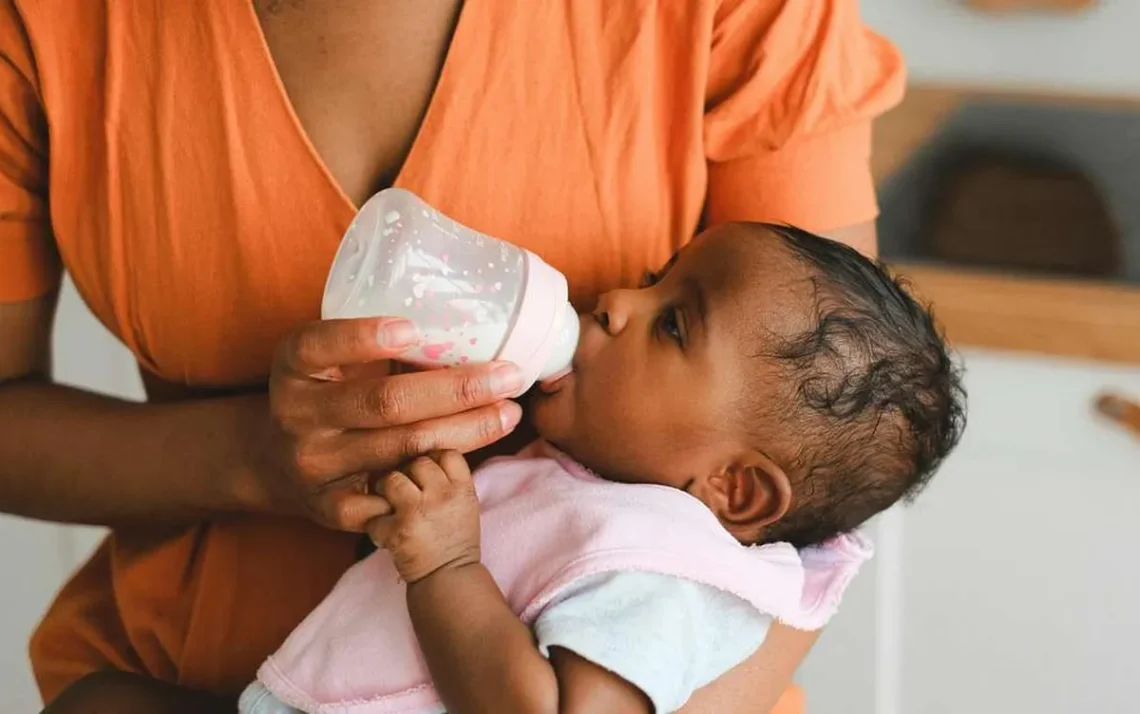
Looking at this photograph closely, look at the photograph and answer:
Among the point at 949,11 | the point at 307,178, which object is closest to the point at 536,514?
the point at 307,178

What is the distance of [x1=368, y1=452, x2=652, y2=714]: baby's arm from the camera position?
769 mm

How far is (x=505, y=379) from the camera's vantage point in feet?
2.61

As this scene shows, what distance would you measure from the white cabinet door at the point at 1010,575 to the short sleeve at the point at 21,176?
3.49 feet

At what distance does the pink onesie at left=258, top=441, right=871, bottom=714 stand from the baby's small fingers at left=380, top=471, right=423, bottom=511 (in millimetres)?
106

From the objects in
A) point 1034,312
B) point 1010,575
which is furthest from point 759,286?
point 1010,575

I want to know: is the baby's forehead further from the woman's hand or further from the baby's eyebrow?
the woman's hand

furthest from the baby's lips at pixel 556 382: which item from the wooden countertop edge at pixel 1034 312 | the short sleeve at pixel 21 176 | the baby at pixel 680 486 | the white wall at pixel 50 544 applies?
the white wall at pixel 50 544

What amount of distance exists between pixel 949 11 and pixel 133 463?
129 cm

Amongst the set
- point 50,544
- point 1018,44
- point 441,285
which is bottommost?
point 50,544

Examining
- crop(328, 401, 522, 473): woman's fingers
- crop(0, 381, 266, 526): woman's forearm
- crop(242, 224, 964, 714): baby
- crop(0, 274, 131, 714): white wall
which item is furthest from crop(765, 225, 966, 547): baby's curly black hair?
crop(0, 274, 131, 714): white wall

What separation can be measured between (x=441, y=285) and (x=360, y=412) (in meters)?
0.10

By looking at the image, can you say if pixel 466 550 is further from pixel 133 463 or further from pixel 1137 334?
pixel 1137 334

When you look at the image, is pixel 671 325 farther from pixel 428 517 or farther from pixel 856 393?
pixel 428 517

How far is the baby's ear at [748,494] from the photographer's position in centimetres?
92
